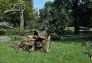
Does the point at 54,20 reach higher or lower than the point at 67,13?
lower

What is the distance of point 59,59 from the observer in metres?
14.7

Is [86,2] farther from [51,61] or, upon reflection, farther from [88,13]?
[51,61]

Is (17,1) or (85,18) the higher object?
(17,1)

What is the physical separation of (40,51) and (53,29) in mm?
20011

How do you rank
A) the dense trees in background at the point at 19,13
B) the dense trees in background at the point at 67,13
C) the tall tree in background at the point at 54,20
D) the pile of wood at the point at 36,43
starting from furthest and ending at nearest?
the dense trees in background at the point at 67,13, the dense trees in background at the point at 19,13, the tall tree in background at the point at 54,20, the pile of wood at the point at 36,43

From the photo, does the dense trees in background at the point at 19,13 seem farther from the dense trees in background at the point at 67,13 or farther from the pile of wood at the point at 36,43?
the pile of wood at the point at 36,43

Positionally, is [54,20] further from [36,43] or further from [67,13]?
[36,43]

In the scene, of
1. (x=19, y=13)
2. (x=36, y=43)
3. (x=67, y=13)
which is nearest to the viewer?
(x=36, y=43)

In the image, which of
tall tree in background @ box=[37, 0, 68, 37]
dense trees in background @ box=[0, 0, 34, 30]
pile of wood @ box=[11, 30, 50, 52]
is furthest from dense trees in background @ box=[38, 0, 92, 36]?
pile of wood @ box=[11, 30, 50, 52]

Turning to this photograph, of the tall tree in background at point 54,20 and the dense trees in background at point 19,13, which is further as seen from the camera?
the dense trees in background at point 19,13

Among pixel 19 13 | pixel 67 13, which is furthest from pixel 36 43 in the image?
pixel 19 13

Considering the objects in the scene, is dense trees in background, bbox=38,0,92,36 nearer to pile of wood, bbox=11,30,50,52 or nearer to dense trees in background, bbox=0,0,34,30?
dense trees in background, bbox=0,0,34,30

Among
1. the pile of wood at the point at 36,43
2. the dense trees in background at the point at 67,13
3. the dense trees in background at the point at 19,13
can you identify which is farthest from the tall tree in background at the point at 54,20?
the pile of wood at the point at 36,43

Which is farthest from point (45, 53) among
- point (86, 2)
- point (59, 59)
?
point (86, 2)
